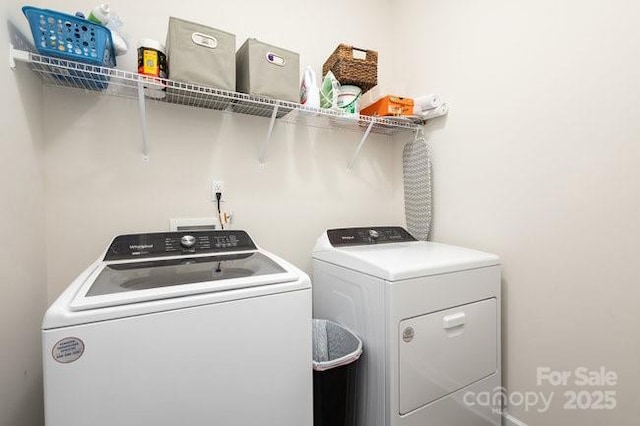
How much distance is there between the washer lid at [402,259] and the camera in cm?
120

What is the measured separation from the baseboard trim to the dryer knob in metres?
1.78

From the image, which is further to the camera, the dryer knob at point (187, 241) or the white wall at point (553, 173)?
the dryer knob at point (187, 241)

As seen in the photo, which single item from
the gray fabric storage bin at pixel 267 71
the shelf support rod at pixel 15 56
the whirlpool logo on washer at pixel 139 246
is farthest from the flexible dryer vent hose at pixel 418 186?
the shelf support rod at pixel 15 56

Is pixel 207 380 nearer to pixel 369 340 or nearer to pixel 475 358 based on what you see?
pixel 369 340

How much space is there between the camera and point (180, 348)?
2.61 ft

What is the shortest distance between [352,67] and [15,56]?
1.46 metres

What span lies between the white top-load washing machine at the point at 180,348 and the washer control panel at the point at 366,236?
0.60m

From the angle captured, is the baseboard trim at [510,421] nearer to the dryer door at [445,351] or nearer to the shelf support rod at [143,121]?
the dryer door at [445,351]

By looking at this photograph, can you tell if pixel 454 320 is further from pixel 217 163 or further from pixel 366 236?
pixel 217 163

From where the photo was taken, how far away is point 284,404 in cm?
94

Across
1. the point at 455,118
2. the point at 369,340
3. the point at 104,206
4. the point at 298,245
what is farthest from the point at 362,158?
the point at 104,206

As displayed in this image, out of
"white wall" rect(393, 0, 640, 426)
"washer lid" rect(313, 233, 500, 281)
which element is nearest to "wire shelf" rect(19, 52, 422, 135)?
"white wall" rect(393, 0, 640, 426)

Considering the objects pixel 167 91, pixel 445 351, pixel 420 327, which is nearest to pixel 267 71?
pixel 167 91

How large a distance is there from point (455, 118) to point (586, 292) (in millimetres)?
1090
